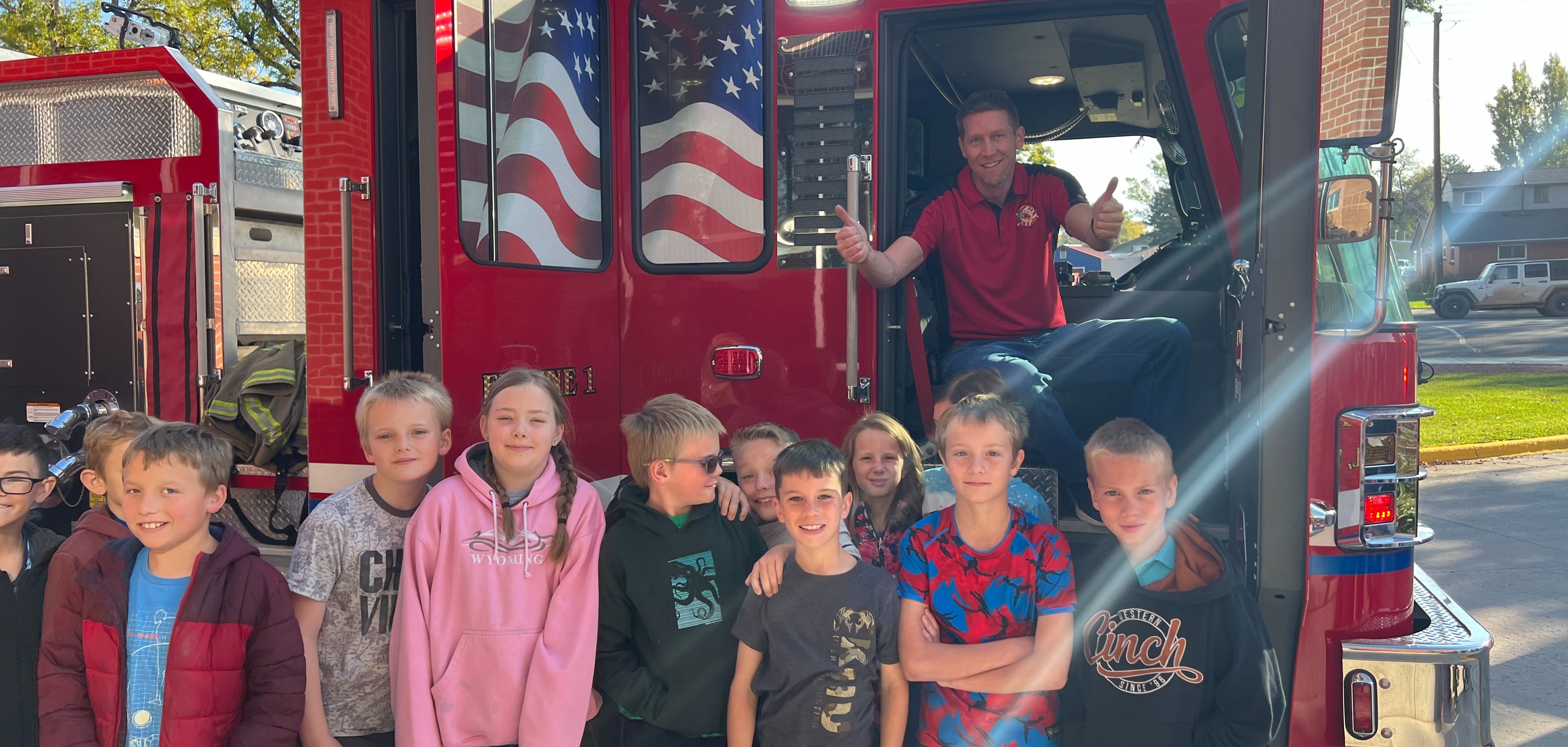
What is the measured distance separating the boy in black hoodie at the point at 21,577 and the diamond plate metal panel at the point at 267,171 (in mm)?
1947

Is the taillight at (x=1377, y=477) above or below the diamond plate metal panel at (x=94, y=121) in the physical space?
below

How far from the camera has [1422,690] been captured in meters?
2.51

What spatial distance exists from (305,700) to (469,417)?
0.80 meters

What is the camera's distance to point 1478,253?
47.3 m

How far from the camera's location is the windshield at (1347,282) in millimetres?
2518

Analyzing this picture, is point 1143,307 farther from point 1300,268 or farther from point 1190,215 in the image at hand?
point 1300,268

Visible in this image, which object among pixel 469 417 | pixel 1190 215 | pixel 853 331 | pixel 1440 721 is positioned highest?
pixel 1190 215

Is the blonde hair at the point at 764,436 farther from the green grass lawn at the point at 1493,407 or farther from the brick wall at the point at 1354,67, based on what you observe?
the green grass lawn at the point at 1493,407

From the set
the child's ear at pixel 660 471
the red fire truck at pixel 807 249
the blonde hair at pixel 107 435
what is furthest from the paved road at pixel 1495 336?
the blonde hair at pixel 107 435

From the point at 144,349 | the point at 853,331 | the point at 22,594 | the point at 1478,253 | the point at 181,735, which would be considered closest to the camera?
the point at 181,735

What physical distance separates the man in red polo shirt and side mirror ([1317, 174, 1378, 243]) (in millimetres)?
944

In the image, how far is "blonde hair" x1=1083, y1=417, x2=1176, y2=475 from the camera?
8.08ft

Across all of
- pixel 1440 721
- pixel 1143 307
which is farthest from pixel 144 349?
pixel 1440 721

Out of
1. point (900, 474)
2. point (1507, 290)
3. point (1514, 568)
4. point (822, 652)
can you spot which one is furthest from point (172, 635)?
point (1507, 290)
